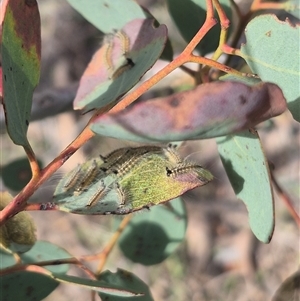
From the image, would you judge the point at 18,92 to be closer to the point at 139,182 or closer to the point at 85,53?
the point at 139,182

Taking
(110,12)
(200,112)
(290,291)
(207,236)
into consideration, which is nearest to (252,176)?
(200,112)

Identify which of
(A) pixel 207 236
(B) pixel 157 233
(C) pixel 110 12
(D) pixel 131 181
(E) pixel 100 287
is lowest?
(A) pixel 207 236

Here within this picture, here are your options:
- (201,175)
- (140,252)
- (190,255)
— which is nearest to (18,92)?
(201,175)

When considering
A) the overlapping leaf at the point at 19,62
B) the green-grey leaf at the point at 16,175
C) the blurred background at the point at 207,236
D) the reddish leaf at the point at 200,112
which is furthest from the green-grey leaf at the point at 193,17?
the blurred background at the point at 207,236

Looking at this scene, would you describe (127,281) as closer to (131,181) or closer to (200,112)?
(131,181)

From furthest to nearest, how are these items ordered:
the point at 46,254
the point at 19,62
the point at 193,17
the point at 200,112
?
the point at 46,254, the point at 193,17, the point at 19,62, the point at 200,112

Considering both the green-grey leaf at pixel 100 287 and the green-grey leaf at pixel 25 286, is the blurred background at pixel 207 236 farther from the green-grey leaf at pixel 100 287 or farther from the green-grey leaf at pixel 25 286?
the green-grey leaf at pixel 100 287

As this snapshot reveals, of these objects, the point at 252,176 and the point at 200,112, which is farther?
the point at 252,176
